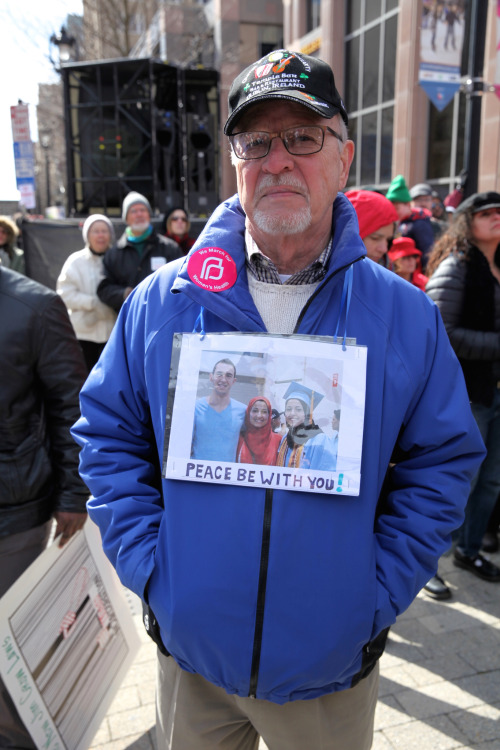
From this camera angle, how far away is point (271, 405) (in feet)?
4.21

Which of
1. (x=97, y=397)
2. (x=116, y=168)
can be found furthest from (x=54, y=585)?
(x=116, y=168)

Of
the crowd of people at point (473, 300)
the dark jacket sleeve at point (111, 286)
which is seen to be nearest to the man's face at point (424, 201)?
the dark jacket sleeve at point (111, 286)

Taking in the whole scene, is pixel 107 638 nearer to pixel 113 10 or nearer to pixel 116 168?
pixel 116 168

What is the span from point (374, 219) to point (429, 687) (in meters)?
2.14

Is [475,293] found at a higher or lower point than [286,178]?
lower

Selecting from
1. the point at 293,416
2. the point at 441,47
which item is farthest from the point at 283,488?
the point at 441,47

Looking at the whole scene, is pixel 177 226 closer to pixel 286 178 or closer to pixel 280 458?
pixel 286 178

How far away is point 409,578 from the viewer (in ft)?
4.24

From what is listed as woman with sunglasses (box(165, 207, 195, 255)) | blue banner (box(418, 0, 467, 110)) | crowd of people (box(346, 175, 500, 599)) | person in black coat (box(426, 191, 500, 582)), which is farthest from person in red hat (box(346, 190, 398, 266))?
woman with sunglasses (box(165, 207, 195, 255))

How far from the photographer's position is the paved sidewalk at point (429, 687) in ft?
7.34

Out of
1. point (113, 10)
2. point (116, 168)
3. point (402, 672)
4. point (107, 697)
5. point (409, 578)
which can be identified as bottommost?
point (402, 672)

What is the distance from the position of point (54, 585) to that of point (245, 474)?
1083 millimetres

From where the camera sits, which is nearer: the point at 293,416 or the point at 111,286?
the point at 293,416

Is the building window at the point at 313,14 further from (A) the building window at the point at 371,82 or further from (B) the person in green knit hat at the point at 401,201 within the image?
(B) the person in green knit hat at the point at 401,201
